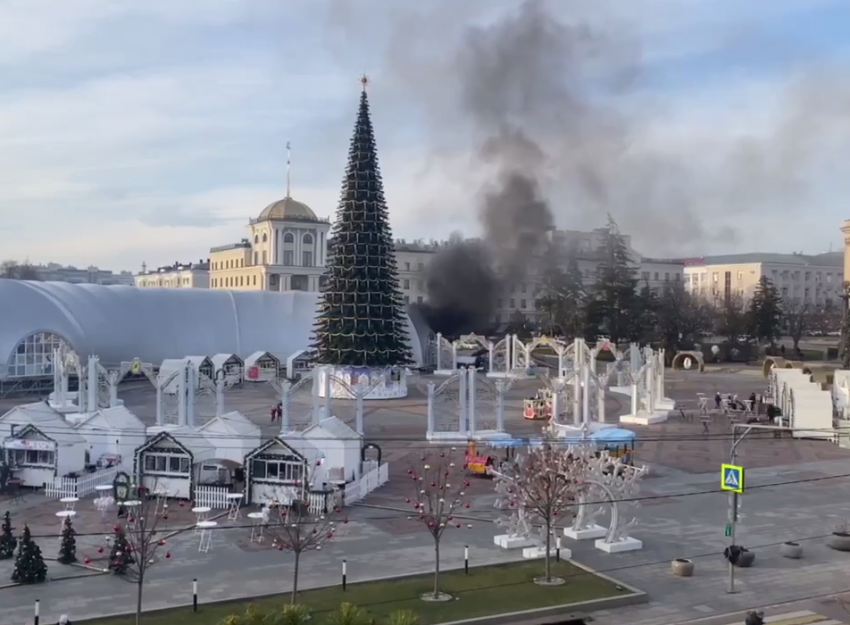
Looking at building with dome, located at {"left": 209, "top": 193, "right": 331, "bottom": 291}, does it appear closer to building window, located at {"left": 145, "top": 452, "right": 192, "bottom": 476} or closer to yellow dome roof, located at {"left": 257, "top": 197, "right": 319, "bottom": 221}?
yellow dome roof, located at {"left": 257, "top": 197, "right": 319, "bottom": 221}

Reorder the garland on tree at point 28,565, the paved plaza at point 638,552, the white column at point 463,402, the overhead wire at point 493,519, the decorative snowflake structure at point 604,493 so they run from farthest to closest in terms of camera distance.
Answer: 1. the white column at point 463,402
2. the overhead wire at point 493,519
3. the decorative snowflake structure at point 604,493
4. the garland on tree at point 28,565
5. the paved plaza at point 638,552

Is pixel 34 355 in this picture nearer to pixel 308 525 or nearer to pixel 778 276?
pixel 308 525

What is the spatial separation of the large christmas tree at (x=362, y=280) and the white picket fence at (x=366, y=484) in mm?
17989

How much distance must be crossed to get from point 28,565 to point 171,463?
737 cm

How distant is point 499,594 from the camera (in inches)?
593

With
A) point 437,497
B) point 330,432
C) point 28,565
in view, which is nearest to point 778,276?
point 330,432

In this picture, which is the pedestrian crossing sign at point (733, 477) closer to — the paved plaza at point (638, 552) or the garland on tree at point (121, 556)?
the paved plaza at point (638, 552)

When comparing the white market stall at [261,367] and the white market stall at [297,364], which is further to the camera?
the white market stall at [297,364]

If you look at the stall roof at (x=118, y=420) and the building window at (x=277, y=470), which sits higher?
the stall roof at (x=118, y=420)

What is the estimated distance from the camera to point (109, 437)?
2508 centimetres

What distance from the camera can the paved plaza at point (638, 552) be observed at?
1488 centimetres

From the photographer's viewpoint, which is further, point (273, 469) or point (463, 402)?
point (463, 402)

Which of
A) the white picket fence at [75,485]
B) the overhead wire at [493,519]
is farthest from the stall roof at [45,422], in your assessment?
the overhead wire at [493,519]

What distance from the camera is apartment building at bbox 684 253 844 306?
435ft
